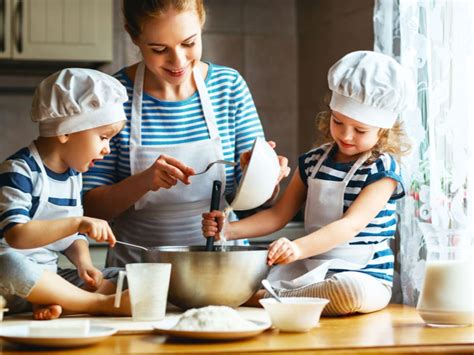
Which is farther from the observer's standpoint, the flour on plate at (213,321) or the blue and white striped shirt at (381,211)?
the blue and white striped shirt at (381,211)

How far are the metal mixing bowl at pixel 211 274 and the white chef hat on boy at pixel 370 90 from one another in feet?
1.30

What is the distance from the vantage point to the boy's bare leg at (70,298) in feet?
4.87

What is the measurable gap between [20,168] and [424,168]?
3.09ft

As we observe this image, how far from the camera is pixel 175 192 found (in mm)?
1909

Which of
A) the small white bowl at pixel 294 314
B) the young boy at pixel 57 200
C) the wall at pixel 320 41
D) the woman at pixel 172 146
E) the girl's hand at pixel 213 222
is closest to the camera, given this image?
the small white bowl at pixel 294 314

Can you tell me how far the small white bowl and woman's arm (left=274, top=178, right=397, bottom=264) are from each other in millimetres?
230

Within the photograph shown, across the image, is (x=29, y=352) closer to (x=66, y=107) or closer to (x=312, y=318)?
(x=312, y=318)

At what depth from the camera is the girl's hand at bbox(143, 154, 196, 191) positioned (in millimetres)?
1675

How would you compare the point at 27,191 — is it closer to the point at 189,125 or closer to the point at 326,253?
the point at 189,125

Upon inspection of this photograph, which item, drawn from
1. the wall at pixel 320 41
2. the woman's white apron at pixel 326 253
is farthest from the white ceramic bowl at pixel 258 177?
the wall at pixel 320 41

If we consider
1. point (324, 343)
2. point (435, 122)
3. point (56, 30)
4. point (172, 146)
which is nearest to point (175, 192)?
point (172, 146)

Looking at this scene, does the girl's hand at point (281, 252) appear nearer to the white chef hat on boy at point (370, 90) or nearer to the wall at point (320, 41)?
the white chef hat on boy at point (370, 90)

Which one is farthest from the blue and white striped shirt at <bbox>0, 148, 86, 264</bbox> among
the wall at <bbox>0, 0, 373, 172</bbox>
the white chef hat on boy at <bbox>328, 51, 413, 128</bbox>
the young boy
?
the wall at <bbox>0, 0, 373, 172</bbox>

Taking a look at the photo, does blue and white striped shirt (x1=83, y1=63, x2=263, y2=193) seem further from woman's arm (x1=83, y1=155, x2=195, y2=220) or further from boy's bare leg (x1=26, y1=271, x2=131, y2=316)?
boy's bare leg (x1=26, y1=271, x2=131, y2=316)
